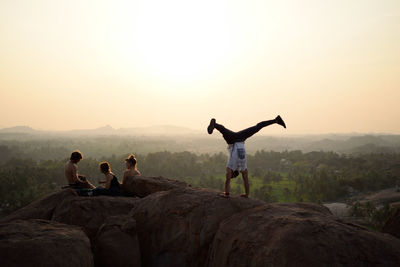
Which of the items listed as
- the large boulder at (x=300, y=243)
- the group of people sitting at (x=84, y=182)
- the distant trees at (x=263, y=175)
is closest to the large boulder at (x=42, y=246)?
the large boulder at (x=300, y=243)

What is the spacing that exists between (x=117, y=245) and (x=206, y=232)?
6.94ft

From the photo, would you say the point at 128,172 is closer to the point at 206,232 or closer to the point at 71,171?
the point at 71,171

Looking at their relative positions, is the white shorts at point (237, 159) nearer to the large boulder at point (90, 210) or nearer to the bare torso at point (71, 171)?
the large boulder at point (90, 210)

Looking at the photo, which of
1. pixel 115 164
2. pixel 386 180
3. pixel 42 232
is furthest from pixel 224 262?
pixel 115 164

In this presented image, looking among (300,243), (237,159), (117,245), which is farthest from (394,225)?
(117,245)

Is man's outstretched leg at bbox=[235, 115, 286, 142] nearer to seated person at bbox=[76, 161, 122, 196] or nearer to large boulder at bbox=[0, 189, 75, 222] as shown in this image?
seated person at bbox=[76, 161, 122, 196]

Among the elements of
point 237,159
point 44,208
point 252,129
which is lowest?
point 44,208

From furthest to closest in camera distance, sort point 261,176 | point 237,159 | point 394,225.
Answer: point 261,176 < point 237,159 < point 394,225

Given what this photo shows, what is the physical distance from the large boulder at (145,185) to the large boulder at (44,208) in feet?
6.44

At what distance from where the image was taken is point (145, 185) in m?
10.7

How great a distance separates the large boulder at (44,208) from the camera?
9363 millimetres

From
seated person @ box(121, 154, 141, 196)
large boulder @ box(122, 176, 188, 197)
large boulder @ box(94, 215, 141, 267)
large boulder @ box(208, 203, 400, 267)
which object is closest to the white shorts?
large boulder @ box(208, 203, 400, 267)

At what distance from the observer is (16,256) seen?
4.85 meters

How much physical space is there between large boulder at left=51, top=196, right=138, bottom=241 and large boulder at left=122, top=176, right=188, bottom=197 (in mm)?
1317
